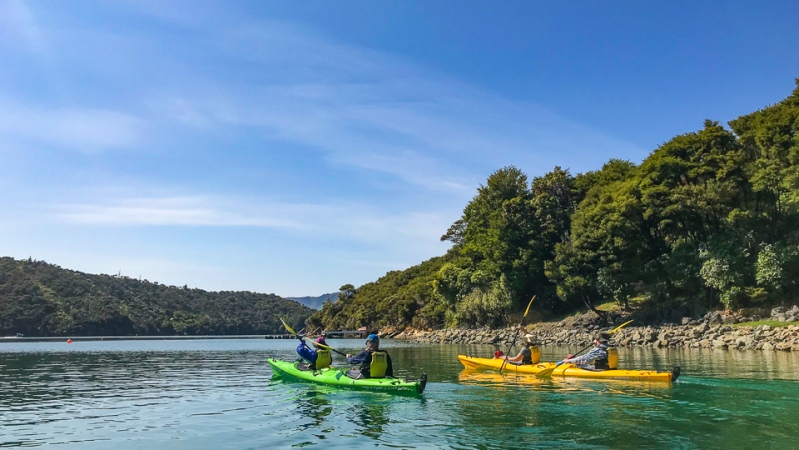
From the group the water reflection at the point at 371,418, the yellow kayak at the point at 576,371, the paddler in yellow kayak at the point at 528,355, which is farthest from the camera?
the paddler in yellow kayak at the point at 528,355

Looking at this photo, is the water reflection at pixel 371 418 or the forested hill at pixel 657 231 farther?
the forested hill at pixel 657 231

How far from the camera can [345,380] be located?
17.4 metres

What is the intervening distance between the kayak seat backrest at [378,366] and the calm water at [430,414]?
2.53ft

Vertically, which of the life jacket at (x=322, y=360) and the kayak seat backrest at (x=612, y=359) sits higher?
the kayak seat backrest at (x=612, y=359)

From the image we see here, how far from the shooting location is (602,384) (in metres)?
18.2

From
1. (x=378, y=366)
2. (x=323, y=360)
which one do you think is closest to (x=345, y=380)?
(x=378, y=366)

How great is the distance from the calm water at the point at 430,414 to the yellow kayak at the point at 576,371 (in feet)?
1.94

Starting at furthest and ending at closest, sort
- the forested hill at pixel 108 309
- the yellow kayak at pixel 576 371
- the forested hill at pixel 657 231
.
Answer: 1. the forested hill at pixel 108 309
2. the forested hill at pixel 657 231
3. the yellow kayak at pixel 576 371

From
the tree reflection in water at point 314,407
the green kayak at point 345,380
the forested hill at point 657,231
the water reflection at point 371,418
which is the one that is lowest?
the tree reflection in water at point 314,407

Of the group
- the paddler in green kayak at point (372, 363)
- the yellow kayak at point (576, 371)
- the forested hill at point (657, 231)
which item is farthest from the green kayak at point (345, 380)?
the forested hill at point (657, 231)

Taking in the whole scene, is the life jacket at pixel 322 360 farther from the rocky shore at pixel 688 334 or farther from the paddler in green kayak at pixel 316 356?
the rocky shore at pixel 688 334

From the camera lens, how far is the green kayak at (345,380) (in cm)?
1570

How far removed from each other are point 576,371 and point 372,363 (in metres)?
8.14

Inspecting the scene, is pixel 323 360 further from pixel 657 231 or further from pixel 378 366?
pixel 657 231
